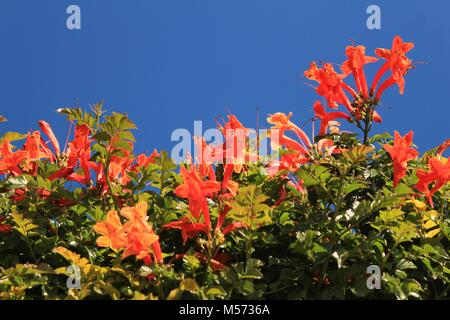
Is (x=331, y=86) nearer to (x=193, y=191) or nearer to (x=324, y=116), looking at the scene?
Answer: (x=324, y=116)

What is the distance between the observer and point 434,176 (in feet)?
12.3

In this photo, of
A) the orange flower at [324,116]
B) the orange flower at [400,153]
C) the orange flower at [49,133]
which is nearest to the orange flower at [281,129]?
the orange flower at [324,116]

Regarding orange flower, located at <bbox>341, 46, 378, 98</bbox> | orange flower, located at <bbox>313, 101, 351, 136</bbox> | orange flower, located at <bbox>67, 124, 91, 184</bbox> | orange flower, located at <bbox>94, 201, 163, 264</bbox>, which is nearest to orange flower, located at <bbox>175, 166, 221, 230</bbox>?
orange flower, located at <bbox>94, 201, 163, 264</bbox>

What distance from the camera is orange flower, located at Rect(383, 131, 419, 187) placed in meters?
3.73

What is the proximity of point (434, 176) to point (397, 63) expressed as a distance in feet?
3.69

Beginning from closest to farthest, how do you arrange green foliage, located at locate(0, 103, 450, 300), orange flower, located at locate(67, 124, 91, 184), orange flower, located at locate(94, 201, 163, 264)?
orange flower, located at locate(94, 201, 163, 264), green foliage, located at locate(0, 103, 450, 300), orange flower, located at locate(67, 124, 91, 184)

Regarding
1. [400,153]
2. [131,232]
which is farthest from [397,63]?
[131,232]

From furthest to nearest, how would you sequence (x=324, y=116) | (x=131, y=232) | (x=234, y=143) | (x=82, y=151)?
1. (x=324, y=116)
2. (x=82, y=151)
3. (x=234, y=143)
4. (x=131, y=232)

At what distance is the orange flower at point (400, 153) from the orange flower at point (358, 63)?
0.87 meters

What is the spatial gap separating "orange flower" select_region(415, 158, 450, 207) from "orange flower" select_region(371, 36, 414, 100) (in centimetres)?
91

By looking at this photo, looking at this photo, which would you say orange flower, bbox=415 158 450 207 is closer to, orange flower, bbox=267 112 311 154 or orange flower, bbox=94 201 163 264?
orange flower, bbox=267 112 311 154

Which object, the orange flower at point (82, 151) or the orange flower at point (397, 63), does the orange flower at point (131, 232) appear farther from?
the orange flower at point (397, 63)

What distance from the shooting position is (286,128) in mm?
4469
